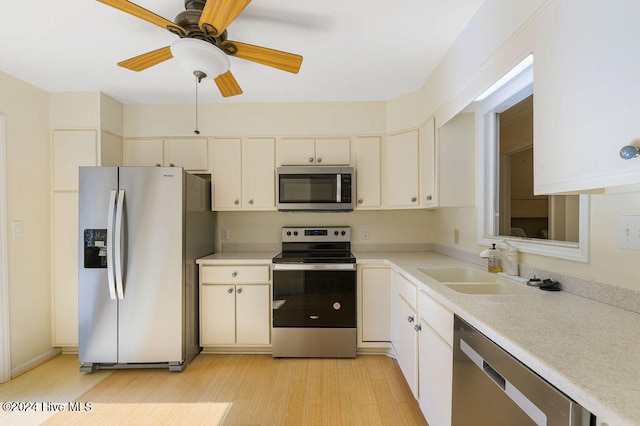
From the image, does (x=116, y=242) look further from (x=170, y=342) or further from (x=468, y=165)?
(x=468, y=165)

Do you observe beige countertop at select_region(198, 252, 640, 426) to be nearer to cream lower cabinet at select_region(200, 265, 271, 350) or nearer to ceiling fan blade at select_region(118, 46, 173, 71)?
cream lower cabinet at select_region(200, 265, 271, 350)

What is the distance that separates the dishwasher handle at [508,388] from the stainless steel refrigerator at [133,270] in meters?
2.06

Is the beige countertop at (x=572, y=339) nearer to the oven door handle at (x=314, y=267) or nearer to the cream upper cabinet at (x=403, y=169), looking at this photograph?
the oven door handle at (x=314, y=267)

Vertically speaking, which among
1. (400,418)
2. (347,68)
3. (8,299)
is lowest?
(400,418)

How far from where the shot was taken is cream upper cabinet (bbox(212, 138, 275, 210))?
2684 mm

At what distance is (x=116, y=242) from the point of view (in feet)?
6.93

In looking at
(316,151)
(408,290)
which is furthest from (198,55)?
(408,290)

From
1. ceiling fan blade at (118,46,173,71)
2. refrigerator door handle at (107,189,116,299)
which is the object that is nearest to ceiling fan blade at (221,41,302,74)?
ceiling fan blade at (118,46,173,71)

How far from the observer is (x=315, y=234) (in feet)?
9.44

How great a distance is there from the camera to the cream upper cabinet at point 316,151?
8.75ft

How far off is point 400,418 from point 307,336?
3.01ft

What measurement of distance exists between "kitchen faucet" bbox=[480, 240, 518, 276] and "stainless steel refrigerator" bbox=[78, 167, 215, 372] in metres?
2.26

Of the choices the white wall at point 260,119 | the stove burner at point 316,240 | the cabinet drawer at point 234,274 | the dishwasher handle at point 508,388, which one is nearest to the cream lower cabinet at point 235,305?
the cabinet drawer at point 234,274

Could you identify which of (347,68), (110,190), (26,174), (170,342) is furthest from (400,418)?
(26,174)
